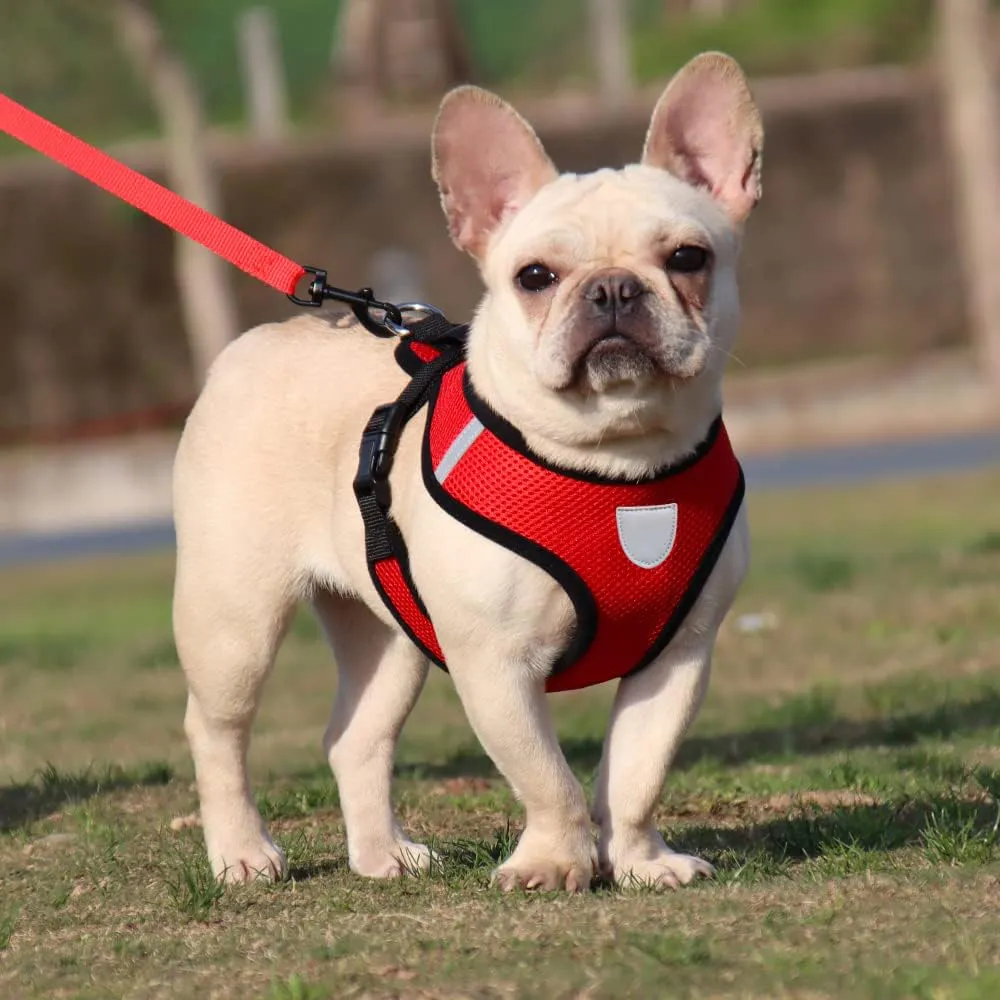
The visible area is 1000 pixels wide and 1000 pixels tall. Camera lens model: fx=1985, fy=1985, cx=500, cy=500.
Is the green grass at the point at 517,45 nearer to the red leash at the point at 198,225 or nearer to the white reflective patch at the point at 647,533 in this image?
the red leash at the point at 198,225

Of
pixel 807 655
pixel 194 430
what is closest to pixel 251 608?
pixel 194 430

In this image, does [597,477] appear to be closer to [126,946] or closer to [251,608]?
[251,608]

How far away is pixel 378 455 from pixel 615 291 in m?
0.86

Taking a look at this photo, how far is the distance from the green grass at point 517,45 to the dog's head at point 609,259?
19.2 m

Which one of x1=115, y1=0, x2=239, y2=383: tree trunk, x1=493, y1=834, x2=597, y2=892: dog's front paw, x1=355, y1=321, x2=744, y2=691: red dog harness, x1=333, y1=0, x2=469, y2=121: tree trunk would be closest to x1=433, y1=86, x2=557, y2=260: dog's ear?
x1=355, y1=321, x2=744, y2=691: red dog harness

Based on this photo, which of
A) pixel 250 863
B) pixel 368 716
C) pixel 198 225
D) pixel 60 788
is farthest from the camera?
pixel 60 788

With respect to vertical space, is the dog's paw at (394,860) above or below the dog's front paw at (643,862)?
below

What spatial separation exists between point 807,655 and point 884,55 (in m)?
20.5

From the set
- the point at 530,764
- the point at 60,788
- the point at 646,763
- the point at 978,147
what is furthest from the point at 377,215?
the point at 530,764

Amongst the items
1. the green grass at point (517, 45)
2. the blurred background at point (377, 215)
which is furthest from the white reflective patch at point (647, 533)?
the green grass at point (517, 45)

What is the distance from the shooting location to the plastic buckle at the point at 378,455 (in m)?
5.05

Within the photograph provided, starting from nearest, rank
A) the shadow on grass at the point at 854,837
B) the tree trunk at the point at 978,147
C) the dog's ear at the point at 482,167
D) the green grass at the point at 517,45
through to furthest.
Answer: the shadow on grass at the point at 854,837 < the dog's ear at the point at 482,167 < the tree trunk at the point at 978,147 < the green grass at the point at 517,45

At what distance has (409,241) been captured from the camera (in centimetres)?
2477

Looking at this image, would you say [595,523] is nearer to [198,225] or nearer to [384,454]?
[384,454]
